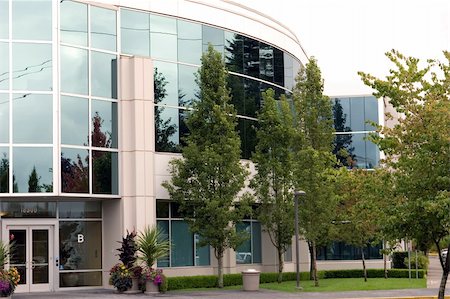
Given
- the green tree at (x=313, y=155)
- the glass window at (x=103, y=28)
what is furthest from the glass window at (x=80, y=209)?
the green tree at (x=313, y=155)

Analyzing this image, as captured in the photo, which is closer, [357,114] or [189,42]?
[189,42]

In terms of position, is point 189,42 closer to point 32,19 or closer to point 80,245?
point 32,19

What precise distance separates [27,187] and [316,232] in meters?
12.6

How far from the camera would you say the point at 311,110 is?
3897cm

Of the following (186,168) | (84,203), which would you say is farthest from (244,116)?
(84,203)

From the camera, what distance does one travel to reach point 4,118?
30.8m

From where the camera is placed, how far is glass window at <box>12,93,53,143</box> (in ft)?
101

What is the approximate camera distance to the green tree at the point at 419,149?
2097 centimetres

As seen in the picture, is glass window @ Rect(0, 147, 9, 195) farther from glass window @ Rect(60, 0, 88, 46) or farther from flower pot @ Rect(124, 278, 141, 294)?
flower pot @ Rect(124, 278, 141, 294)

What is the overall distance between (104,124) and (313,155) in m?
9.09

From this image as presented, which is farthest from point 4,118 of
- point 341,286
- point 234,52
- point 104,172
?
point 341,286

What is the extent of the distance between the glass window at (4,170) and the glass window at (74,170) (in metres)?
1.99

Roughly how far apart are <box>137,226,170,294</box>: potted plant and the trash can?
349cm

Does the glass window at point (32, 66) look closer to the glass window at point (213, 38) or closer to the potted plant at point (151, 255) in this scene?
the potted plant at point (151, 255)
